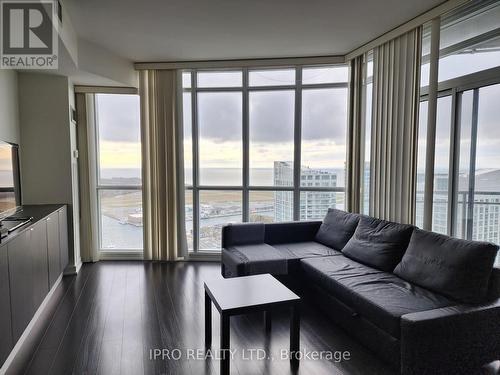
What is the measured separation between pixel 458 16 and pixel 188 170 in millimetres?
3628

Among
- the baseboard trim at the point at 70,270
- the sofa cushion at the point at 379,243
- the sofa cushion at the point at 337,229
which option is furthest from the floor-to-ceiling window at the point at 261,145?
the baseboard trim at the point at 70,270

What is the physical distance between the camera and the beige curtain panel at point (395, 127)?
3.30 metres

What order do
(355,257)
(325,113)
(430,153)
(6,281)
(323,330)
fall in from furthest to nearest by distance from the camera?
(325,113), (355,257), (430,153), (323,330), (6,281)

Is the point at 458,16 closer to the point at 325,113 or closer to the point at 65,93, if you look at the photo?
the point at 325,113

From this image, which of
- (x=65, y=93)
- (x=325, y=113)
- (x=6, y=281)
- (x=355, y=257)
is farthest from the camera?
(x=325, y=113)

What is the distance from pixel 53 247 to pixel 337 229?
10.3ft

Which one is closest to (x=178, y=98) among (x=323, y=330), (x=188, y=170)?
(x=188, y=170)

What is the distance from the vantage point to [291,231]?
4.21 metres

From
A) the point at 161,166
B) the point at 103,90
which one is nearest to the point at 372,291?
the point at 161,166

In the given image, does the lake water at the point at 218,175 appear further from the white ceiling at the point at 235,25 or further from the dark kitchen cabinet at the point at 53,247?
the white ceiling at the point at 235,25

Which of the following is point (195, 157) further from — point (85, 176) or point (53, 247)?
point (53, 247)

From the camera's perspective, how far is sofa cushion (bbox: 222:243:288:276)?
11.0ft

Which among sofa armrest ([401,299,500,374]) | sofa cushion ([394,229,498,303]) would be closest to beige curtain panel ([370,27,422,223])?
sofa cushion ([394,229,498,303])

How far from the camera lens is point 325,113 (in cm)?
462
